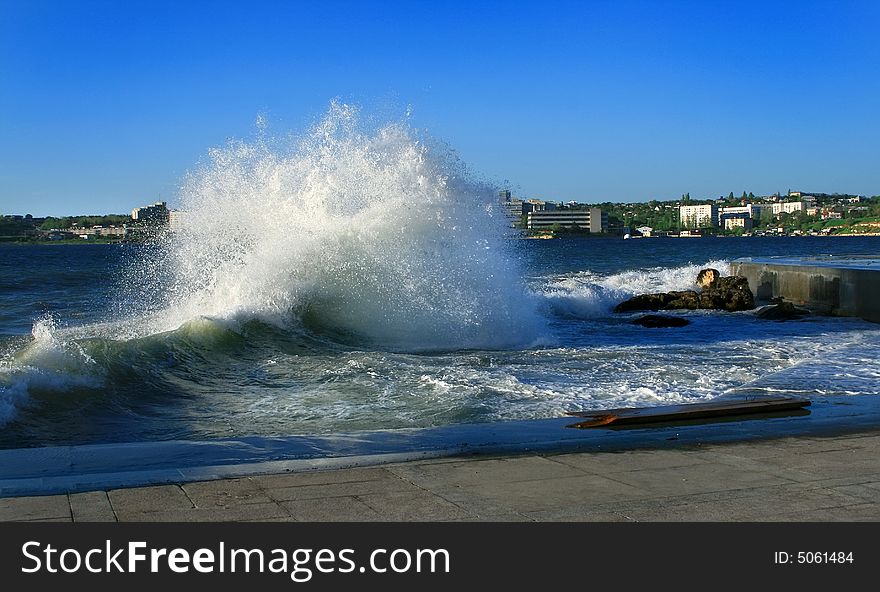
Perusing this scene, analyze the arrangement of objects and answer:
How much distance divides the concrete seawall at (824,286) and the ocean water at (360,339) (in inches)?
46.3

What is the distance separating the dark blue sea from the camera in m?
9.12

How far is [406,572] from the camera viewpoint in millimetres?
3971

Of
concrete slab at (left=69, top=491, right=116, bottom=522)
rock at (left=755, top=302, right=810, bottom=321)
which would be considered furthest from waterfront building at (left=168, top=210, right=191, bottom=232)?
concrete slab at (left=69, top=491, right=116, bottom=522)

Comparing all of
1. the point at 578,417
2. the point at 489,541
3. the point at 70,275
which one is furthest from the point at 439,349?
the point at 70,275

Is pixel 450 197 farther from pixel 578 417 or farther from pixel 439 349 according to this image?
pixel 578 417

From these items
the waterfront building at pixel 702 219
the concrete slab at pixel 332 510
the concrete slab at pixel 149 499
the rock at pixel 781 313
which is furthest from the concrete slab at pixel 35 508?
the waterfront building at pixel 702 219

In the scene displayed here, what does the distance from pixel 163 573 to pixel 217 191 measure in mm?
15794

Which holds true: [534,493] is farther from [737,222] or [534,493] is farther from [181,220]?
[737,222]

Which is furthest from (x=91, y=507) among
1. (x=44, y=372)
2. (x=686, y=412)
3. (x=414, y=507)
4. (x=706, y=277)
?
(x=706, y=277)

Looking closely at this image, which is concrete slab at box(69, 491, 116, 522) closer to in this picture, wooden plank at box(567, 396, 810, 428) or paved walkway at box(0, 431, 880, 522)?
paved walkway at box(0, 431, 880, 522)

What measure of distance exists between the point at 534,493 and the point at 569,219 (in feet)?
415

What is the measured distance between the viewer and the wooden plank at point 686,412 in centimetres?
764

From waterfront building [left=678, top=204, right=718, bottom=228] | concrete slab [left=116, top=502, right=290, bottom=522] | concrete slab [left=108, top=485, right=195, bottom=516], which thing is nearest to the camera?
concrete slab [left=116, top=502, right=290, bottom=522]

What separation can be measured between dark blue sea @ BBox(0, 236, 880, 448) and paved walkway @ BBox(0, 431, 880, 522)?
2513 millimetres
